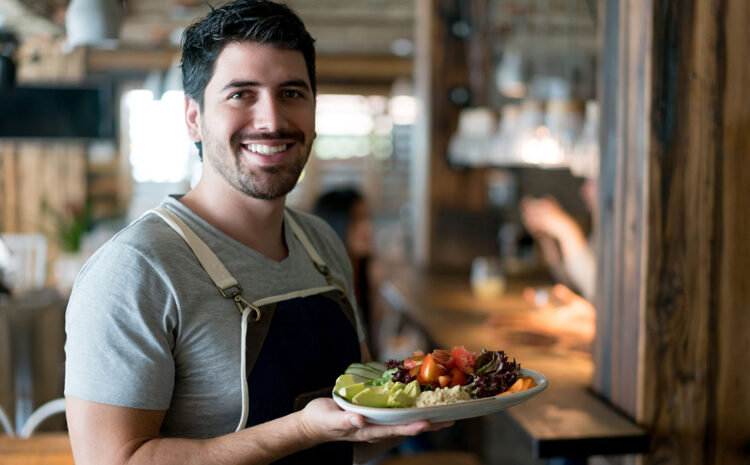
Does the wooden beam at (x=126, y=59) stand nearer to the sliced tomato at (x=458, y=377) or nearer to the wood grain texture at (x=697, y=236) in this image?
the wood grain texture at (x=697, y=236)

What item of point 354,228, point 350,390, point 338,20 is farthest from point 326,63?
point 350,390

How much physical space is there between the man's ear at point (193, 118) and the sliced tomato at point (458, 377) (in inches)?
27.0

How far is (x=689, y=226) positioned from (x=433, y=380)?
101cm

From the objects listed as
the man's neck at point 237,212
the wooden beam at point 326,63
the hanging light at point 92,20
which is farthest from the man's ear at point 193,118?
the wooden beam at point 326,63

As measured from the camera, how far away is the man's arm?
48.0 inches

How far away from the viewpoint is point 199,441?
1292mm

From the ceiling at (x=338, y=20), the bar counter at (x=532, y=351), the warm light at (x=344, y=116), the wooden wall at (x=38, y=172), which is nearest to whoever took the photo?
the bar counter at (x=532, y=351)

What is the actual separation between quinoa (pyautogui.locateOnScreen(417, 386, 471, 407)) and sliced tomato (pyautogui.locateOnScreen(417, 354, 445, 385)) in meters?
0.04

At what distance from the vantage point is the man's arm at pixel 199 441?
1220mm

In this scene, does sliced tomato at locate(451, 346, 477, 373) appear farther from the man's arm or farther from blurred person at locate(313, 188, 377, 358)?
blurred person at locate(313, 188, 377, 358)

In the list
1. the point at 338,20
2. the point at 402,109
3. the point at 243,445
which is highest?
the point at 338,20

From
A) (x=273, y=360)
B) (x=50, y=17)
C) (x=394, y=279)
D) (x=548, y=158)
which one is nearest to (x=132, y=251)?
(x=273, y=360)

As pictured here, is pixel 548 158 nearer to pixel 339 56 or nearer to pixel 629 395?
pixel 629 395

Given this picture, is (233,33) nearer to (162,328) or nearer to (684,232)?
(162,328)
